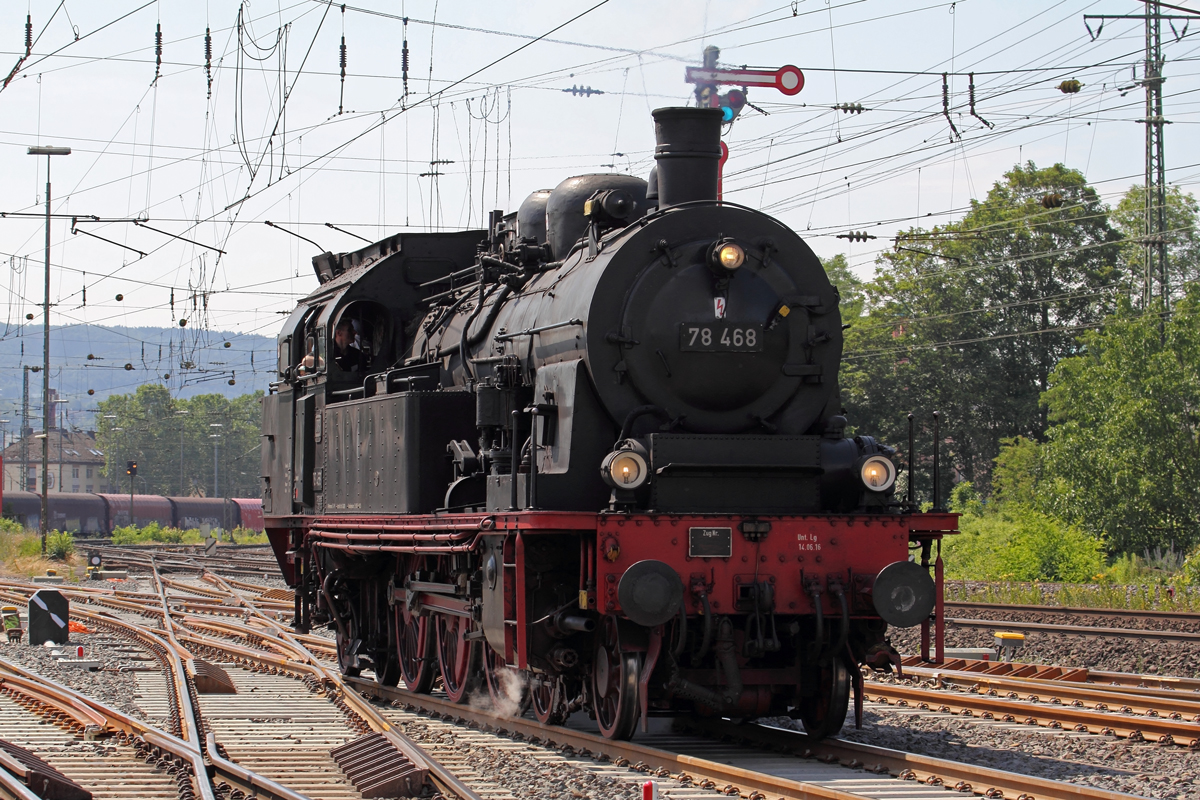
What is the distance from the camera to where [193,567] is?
36625 millimetres

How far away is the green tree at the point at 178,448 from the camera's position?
107438 millimetres

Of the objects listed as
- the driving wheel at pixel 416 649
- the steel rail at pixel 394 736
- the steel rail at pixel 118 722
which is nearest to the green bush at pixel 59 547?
the steel rail at pixel 394 736

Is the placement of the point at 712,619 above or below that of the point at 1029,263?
below

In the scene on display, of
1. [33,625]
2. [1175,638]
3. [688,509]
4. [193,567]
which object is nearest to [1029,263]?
[193,567]

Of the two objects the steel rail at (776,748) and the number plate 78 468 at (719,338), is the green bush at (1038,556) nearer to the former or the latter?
the steel rail at (776,748)

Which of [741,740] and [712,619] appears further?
[741,740]

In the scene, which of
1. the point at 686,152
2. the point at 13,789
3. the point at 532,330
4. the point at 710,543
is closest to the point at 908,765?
the point at 710,543

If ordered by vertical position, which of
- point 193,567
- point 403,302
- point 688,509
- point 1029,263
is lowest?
point 193,567

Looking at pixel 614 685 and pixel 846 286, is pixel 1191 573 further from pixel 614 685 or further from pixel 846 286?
pixel 846 286

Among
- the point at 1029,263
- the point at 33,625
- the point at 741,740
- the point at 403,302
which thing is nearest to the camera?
the point at 741,740

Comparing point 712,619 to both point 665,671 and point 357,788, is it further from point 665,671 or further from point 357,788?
point 357,788

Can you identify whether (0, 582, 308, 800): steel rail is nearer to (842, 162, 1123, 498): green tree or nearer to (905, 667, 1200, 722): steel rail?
(905, 667, 1200, 722): steel rail

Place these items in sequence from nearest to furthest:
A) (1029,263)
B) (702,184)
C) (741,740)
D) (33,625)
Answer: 1. (741,740)
2. (702,184)
3. (33,625)
4. (1029,263)

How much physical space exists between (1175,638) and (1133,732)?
573cm
